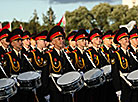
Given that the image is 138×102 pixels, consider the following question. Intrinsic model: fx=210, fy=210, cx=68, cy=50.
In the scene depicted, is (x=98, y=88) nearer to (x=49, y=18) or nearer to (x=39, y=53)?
(x=39, y=53)

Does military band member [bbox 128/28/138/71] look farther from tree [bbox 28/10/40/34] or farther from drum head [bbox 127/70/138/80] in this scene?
tree [bbox 28/10/40/34]

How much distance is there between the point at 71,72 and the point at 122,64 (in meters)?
1.19

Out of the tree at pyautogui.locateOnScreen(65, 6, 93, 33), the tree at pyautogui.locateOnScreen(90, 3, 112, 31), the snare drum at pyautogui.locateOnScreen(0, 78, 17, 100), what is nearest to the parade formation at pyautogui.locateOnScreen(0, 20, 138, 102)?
the snare drum at pyautogui.locateOnScreen(0, 78, 17, 100)

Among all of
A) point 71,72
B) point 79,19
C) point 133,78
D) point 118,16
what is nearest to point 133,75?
point 133,78

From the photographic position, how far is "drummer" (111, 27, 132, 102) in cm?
466

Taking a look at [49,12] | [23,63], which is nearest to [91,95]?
[23,63]

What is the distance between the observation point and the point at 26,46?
25.0 feet

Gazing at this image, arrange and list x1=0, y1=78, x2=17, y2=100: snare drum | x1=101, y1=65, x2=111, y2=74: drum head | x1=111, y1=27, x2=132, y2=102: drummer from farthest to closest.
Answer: x1=101, y1=65, x2=111, y2=74: drum head → x1=111, y1=27, x2=132, y2=102: drummer → x1=0, y1=78, x2=17, y2=100: snare drum

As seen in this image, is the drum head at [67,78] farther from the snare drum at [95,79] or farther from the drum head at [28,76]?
the drum head at [28,76]

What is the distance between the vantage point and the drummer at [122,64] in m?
4.66

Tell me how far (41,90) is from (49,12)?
2943 centimetres

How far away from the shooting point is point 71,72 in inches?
171

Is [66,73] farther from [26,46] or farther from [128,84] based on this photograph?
[26,46]

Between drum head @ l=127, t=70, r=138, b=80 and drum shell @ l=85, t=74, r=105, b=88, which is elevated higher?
drum head @ l=127, t=70, r=138, b=80
